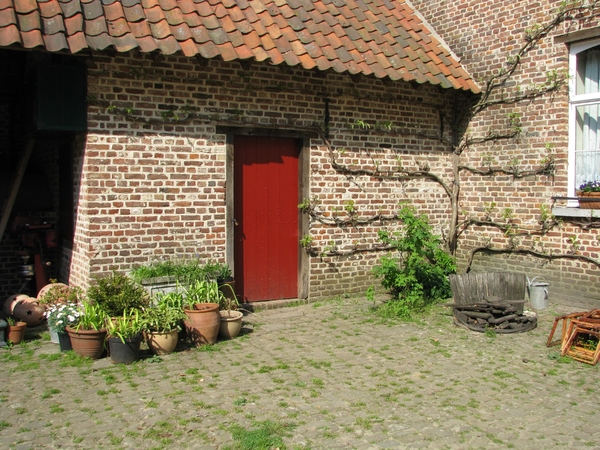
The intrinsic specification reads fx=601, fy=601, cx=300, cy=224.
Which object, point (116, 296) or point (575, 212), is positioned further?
point (575, 212)

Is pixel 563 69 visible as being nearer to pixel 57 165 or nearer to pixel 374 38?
pixel 374 38

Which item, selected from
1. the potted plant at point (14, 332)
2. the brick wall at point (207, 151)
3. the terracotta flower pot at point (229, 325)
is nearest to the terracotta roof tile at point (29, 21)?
the brick wall at point (207, 151)

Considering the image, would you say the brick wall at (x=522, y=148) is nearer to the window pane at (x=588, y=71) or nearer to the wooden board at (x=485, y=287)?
the window pane at (x=588, y=71)

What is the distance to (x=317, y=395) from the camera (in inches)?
210

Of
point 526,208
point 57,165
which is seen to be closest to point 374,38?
point 526,208

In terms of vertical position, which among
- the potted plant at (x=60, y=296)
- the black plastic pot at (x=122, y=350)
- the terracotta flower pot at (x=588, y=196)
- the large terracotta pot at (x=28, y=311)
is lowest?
the black plastic pot at (x=122, y=350)

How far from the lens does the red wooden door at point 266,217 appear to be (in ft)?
28.3

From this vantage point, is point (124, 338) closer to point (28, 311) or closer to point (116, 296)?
point (116, 296)

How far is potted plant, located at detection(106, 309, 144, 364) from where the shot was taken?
20.2ft

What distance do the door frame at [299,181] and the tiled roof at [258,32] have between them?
1099mm

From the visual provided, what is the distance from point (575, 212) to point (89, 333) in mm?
6667

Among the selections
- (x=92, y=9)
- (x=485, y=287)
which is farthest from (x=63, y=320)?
(x=485, y=287)

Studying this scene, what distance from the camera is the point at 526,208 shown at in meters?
9.29

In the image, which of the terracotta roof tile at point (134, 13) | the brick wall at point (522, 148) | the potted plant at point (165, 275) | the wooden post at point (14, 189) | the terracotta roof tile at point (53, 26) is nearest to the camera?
the terracotta roof tile at point (53, 26)
